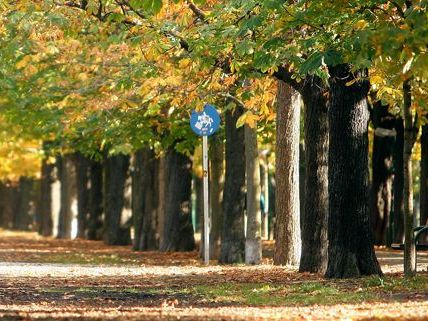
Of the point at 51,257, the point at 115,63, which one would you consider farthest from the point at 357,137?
the point at 51,257

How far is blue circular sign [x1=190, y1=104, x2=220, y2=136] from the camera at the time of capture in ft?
86.9

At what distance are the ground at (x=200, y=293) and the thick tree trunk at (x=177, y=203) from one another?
654 cm

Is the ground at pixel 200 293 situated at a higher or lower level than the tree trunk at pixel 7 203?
lower

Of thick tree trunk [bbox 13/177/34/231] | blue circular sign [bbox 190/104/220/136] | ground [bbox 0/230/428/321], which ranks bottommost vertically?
ground [bbox 0/230/428/321]

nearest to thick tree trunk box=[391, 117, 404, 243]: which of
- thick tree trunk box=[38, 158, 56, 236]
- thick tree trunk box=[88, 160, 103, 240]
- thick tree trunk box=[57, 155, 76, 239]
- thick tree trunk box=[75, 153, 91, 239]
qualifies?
thick tree trunk box=[88, 160, 103, 240]

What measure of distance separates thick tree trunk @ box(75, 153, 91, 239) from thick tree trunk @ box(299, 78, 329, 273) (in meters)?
28.5

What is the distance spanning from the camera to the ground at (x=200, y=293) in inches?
542

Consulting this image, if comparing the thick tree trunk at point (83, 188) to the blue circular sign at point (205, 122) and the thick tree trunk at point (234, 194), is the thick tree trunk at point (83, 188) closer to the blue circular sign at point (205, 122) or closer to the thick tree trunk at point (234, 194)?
the thick tree trunk at point (234, 194)

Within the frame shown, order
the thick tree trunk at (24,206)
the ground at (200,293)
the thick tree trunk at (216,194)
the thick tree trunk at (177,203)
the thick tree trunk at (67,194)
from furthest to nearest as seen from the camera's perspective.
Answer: the thick tree trunk at (24,206) < the thick tree trunk at (67,194) < the thick tree trunk at (177,203) < the thick tree trunk at (216,194) < the ground at (200,293)

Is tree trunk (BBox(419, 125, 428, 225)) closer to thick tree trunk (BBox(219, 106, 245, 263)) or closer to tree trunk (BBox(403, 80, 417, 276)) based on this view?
thick tree trunk (BBox(219, 106, 245, 263))

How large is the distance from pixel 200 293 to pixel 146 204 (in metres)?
20.3

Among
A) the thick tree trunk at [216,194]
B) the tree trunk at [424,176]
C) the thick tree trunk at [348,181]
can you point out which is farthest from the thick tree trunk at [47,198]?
the thick tree trunk at [348,181]

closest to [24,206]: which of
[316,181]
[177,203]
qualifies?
[177,203]

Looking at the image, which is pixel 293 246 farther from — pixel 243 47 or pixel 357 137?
pixel 243 47
